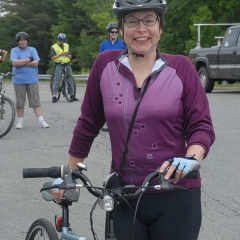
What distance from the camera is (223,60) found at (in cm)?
2088

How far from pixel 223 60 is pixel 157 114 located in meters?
17.9

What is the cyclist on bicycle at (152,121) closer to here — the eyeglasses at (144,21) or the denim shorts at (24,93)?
the eyeglasses at (144,21)

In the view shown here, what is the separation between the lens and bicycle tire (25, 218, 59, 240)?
356cm

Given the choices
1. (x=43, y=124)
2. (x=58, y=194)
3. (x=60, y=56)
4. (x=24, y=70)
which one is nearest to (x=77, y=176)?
(x=58, y=194)

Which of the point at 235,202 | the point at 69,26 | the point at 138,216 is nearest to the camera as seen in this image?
the point at 138,216

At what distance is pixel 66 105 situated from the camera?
59.7 ft

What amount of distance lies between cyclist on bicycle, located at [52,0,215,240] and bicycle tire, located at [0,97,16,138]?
335 inches

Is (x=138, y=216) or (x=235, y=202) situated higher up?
(x=138, y=216)

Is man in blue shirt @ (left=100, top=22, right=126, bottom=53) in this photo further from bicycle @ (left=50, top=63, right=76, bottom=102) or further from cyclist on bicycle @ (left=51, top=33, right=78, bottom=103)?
bicycle @ (left=50, top=63, right=76, bottom=102)

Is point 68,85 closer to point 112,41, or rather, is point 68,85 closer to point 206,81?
point 206,81

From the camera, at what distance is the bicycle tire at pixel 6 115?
1184 cm

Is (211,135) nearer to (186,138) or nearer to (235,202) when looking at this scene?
(186,138)

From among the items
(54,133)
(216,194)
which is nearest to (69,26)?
(54,133)

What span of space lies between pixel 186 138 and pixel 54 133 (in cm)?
916
